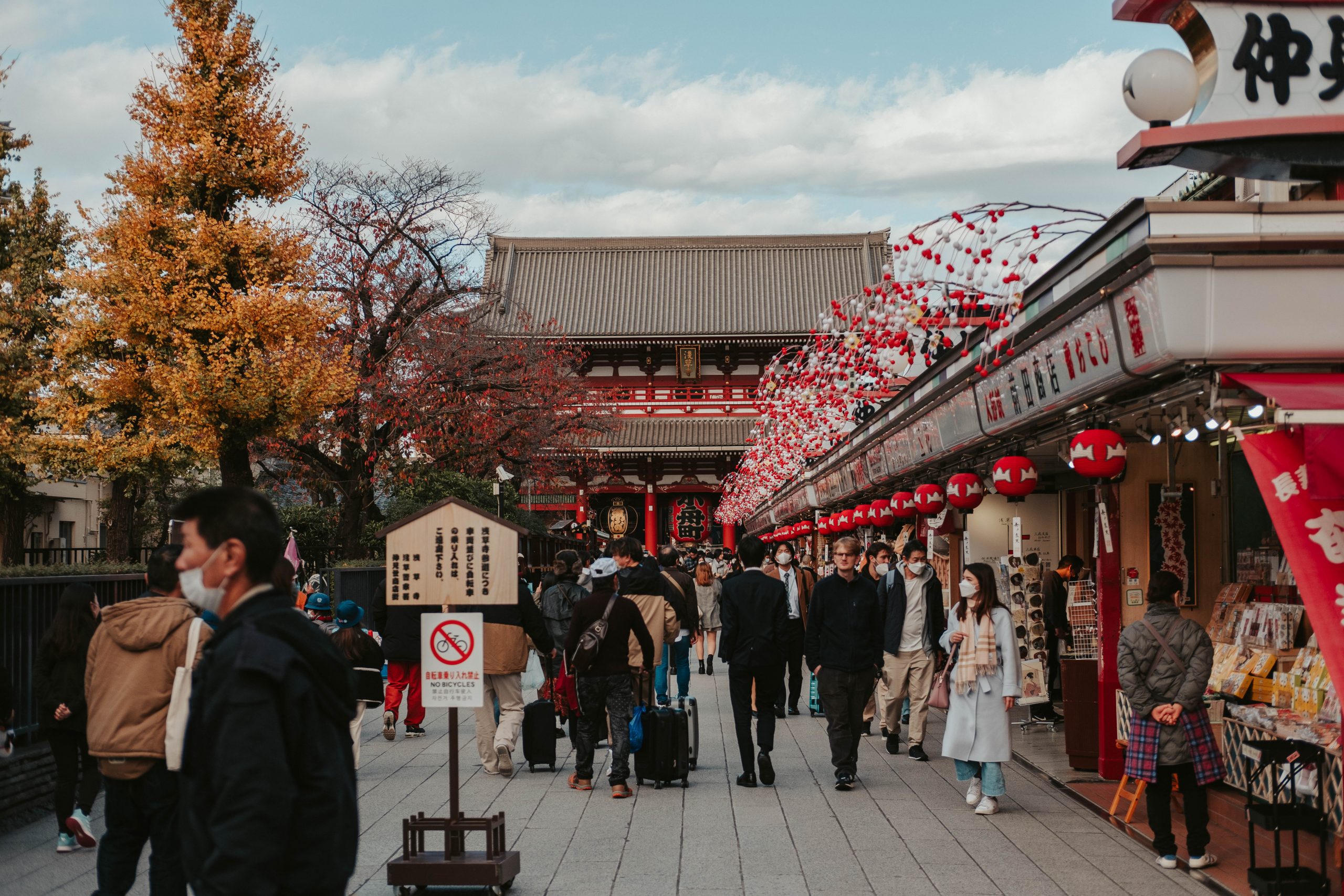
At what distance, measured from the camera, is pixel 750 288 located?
144ft

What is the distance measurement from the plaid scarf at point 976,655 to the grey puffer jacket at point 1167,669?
141cm

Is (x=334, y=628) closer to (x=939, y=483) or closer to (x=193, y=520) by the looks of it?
(x=939, y=483)

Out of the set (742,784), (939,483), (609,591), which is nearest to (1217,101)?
(609,591)

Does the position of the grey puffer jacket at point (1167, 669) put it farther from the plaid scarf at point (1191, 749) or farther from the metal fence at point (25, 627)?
the metal fence at point (25, 627)

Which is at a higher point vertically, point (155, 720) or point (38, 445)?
point (38, 445)

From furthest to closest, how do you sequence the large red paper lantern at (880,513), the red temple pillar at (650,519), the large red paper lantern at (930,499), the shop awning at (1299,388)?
the red temple pillar at (650,519) < the large red paper lantern at (880,513) < the large red paper lantern at (930,499) < the shop awning at (1299,388)

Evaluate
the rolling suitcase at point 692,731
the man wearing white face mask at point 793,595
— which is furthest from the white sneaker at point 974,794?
the man wearing white face mask at point 793,595

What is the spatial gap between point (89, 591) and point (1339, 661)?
6.78m

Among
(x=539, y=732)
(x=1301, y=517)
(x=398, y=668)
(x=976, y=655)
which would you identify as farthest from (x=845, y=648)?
(x=398, y=668)

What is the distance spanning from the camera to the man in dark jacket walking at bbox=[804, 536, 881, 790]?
9234 mm

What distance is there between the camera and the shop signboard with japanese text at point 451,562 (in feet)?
23.0

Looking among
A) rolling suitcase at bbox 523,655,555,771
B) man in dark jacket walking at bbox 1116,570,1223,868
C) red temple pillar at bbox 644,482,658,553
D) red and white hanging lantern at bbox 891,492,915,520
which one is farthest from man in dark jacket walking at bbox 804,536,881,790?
red temple pillar at bbox 644,482,658,553

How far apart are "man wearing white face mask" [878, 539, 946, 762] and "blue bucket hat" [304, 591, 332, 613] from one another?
16.6ft

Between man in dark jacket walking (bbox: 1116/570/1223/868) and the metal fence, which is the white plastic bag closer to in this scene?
the metal fence
